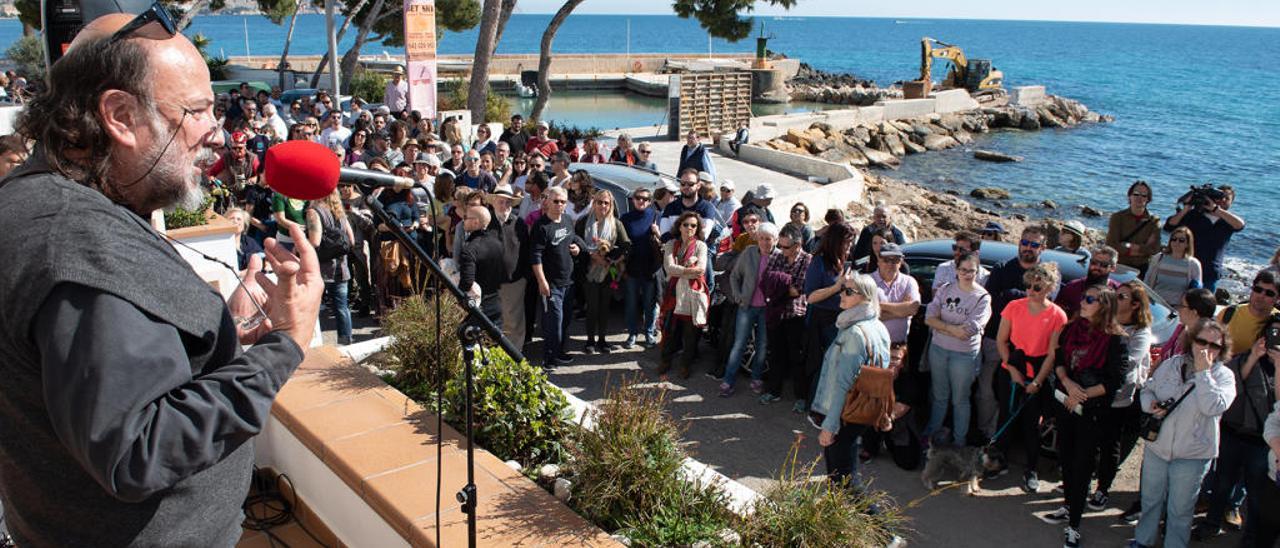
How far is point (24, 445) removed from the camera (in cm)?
170

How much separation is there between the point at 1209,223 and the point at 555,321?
23.0 feet

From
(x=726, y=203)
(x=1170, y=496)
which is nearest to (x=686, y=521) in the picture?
(x=1170, y=496)

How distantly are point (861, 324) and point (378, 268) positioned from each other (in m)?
5.59

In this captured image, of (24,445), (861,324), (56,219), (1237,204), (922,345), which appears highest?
(56,219)

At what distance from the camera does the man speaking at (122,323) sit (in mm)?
1475

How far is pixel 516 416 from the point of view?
4438mm

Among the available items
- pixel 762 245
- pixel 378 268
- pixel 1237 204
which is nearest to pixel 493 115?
pixel 378 268

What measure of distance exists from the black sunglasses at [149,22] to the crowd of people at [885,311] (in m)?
2.37

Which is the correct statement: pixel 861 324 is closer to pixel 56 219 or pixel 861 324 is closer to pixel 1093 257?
pixel 1093 257

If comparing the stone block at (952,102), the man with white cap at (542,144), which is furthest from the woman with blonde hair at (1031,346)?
the stone block at (952,102)

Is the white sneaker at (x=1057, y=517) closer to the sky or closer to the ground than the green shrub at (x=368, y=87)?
closer to the ground

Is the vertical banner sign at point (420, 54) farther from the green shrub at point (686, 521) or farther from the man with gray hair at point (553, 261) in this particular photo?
the green shrub at point (686, 521)

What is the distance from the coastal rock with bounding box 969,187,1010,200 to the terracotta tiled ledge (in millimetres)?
25581

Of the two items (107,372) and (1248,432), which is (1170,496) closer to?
(1248,432)
